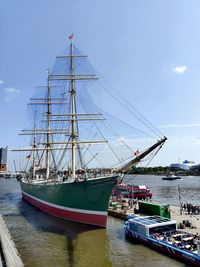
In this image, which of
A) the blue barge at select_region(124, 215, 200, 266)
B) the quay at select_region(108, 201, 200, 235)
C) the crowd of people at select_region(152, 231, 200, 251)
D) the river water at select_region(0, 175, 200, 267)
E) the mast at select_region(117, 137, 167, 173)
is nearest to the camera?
the blue barge at select_region(124, 215, 200, 266)

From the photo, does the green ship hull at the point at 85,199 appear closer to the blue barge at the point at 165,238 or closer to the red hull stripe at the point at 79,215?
the red hull stripe at the point at 79,215

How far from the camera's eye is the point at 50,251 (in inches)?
970

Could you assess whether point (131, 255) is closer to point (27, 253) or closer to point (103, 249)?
point (103, 249)

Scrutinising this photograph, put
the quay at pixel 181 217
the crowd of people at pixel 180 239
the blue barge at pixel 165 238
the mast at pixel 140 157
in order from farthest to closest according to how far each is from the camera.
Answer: the mast at pixel 140 157
the quay at pixel 181 217
the crowd of people at pixel 180 239
the blue barge at pixel 165 238

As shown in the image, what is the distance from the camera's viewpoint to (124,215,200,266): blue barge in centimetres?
2108

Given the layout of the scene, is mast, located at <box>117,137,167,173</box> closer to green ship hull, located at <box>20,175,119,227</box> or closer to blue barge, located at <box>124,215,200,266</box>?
green ship hull, located at <box>20,175,119,227</box>

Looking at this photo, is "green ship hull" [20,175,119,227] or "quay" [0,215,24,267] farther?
"green ship hull" [20,175,119,227]

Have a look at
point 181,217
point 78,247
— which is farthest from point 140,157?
point 78,247

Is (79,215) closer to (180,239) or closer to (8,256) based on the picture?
(180,239)

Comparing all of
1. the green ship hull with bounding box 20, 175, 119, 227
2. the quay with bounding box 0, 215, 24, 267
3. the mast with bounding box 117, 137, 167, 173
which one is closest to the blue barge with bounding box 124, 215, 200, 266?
the green ship hull with bounding box 20, 175, 119, 227

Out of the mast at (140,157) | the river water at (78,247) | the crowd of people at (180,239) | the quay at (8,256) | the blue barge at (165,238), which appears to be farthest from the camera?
the mast at (140,157)

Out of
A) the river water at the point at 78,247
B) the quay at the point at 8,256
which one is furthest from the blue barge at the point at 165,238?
the quay at the point at 8,256

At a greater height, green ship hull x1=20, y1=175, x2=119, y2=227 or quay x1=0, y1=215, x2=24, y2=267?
green ship hull x1=20, y1=175, x2=119, y2=227

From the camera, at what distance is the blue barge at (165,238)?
69.2ft
